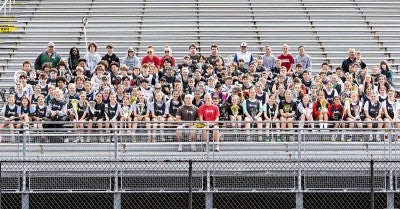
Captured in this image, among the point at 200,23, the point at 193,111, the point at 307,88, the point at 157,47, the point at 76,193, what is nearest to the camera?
the point at 76,193

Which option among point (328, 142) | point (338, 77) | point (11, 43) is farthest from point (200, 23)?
point (328, 142)

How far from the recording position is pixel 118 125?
19.7 m

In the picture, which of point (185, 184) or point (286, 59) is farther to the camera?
point (286, 59)

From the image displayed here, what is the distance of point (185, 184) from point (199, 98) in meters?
2.72

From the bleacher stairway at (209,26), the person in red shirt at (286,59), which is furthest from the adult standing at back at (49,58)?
the person in red shirt at (286,59)

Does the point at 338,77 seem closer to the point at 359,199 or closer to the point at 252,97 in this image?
the point at 252,97

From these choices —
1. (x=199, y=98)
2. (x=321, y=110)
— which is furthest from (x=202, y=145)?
(x=321, y=110)

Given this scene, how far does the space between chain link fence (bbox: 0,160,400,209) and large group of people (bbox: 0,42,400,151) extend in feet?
3.36

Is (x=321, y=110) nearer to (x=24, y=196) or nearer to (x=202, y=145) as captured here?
(x=202, y=145)

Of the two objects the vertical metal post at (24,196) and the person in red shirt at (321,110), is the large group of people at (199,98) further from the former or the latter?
the vertical metal post at (24,196)

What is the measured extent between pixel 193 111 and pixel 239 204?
2.20m

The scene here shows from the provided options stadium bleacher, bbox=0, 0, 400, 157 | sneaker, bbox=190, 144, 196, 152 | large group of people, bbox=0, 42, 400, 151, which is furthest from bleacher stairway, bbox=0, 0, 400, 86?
sneaker, bbox=190, 144, 196, 152

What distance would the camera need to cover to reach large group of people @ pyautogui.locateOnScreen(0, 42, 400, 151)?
64.2 ft

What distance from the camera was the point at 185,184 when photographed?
17672 millimetres
